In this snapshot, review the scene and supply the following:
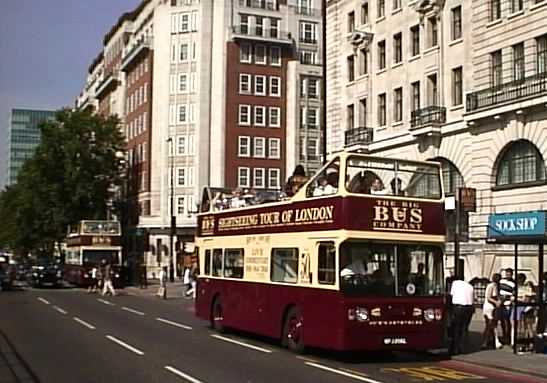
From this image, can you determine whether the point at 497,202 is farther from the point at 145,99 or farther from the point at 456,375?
the point at 145,99

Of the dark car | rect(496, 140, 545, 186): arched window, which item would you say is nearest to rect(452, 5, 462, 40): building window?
rect(496, 140, 545, 186): arched window

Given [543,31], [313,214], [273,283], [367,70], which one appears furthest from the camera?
[367,70]

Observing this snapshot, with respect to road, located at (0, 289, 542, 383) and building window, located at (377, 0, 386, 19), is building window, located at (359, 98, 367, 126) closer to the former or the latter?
building window, located at (377, 0, 386, 19)

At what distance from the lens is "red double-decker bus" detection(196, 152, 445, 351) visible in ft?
56.2

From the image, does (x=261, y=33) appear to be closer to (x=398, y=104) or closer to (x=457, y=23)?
(x=398, y=104)

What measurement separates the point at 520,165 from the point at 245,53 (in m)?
49.7

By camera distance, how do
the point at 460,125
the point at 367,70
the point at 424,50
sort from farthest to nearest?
1. the point at 367,70
2. the point at 424,50
3. the point at 460,125

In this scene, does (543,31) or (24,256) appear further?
(24,256)

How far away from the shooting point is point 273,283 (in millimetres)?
19984

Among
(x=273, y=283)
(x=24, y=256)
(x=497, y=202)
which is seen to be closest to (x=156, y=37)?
(x=24, y=256)

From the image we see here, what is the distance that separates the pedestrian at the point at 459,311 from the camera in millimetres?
19531

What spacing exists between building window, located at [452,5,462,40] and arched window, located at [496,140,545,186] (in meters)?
7.33

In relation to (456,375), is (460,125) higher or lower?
higher

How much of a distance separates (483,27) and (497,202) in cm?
820
